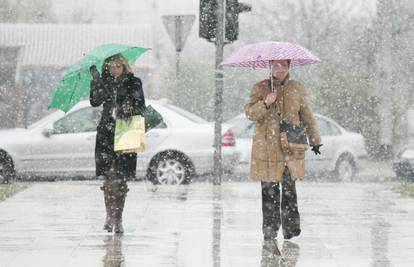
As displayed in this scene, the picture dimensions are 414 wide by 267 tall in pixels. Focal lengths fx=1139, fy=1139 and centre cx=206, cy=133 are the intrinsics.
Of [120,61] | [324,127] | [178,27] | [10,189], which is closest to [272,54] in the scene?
[120,61]

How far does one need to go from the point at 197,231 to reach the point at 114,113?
129cm

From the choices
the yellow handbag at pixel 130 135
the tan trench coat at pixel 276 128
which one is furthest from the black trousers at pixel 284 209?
the yellow handbag at pixel 130 135

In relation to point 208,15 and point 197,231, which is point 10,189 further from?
point 197,231

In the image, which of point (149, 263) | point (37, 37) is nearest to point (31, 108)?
point (37, 37)

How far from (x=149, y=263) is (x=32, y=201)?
5293mm

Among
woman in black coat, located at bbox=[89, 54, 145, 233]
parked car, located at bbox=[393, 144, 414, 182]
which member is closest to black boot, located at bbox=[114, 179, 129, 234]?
woman in black coat, located at bbox=[89, 54, 145, 233]

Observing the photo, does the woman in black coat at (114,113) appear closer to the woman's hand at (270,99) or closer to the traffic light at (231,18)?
the woman's hand at (270,99)

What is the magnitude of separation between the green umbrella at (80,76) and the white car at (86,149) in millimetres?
7074

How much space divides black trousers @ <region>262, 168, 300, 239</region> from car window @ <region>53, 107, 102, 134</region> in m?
8.33

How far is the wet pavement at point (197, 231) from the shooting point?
8.49m

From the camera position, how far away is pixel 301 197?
14.4 meters

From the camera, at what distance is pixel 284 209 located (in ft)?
31.9

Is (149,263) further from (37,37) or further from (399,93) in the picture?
(37,37)

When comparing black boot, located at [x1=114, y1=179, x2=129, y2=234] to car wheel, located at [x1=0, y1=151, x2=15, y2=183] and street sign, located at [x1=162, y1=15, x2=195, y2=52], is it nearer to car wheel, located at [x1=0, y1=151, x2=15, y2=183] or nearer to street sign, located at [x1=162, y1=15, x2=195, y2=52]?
car wheel, located at [x1=0, y1=151, x2=15, y2=183]
